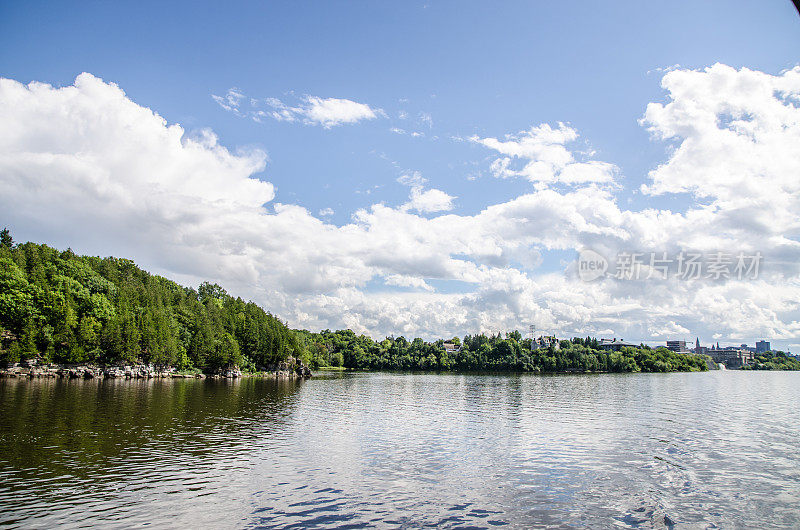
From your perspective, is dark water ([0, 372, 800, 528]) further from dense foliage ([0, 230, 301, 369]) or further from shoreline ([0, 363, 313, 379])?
dense foliage ([0, 230, 301, 369])

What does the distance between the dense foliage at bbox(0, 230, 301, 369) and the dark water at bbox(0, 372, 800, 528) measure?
63058 millimetres

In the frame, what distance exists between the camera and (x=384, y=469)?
104ft

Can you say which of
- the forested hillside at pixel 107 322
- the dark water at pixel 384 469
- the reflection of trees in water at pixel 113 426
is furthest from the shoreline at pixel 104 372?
the dark water at pixel 384 469

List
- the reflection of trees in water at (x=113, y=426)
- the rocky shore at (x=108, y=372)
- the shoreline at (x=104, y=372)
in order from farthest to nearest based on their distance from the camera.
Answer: the rocky shore at (x=108, y=372)
the shoreline at (x=104, y=372)
the reflection of trees in water at (x=113, y=426)

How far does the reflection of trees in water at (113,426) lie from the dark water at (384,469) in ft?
0.69

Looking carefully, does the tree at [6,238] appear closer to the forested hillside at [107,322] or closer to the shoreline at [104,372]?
the forested hillside at [107,322]

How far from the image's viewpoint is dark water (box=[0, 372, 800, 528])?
22844 millimetres

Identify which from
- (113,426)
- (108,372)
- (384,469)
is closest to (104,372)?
(108,372)

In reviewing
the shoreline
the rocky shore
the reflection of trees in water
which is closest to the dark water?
the reflection of trees in water

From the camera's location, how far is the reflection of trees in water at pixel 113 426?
32.3 meters

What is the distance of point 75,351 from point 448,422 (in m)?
101

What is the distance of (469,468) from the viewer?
32438 mm

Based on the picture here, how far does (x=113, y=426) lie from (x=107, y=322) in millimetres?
97059

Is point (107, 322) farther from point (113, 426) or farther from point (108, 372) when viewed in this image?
point (113, 426)
